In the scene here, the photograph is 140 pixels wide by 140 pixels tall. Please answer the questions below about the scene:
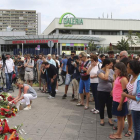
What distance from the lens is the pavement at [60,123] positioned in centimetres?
470

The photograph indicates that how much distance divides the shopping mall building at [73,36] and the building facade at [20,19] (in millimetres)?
110677

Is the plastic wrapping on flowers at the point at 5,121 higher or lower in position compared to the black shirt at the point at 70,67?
lower

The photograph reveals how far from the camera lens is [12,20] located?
168m

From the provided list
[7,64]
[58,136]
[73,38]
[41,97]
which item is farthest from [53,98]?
[73,38]

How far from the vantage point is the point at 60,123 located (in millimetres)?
5566

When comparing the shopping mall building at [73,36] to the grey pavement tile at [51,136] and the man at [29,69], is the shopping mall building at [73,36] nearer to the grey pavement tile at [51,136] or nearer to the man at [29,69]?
the man at [29,69]

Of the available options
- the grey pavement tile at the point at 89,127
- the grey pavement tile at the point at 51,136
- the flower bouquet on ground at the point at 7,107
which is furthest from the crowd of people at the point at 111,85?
the grey pavement tile at the point at 51,136

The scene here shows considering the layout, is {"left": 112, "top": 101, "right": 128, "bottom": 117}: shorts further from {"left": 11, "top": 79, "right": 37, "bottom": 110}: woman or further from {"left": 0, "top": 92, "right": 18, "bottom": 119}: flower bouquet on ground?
{"left": 11, "top": 79, "right": 37, "bottom": 110}: woman

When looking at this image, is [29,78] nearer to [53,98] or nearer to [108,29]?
[53,98]

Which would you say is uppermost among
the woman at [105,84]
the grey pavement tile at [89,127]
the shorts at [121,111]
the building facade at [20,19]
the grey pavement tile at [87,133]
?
the building facade at [20,19]

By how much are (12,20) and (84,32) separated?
121 m

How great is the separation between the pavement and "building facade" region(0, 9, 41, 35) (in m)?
165

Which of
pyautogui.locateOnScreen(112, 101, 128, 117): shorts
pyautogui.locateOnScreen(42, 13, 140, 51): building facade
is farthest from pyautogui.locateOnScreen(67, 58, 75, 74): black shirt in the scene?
pyautogui.locateOnScreen(42, 13, 140, 51): building facade

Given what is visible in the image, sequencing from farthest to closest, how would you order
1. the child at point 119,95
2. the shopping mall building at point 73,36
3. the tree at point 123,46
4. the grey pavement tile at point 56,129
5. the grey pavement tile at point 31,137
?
the shopping mall building at point 73,36 < the tree at point 123,46 < the grey pavement tile at point 56,129 < the grey pavement tile at point 31,137 < the child at point 119,95
